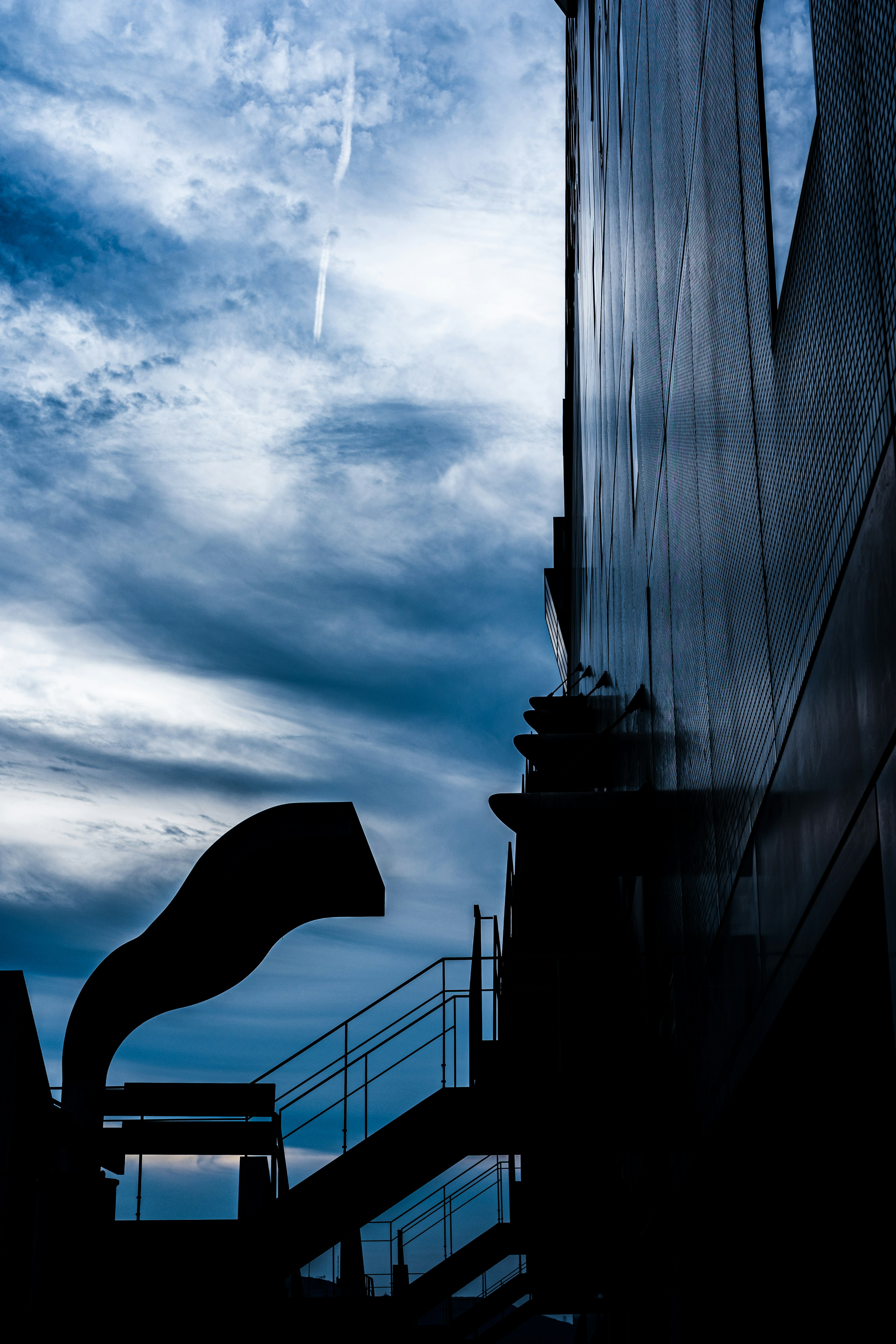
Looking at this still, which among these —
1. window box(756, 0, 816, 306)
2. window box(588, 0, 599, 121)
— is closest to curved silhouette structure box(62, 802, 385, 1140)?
window box(756, 0, 816, 306)

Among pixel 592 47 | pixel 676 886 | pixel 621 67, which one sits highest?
pixel 592 47

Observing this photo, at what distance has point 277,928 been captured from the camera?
665 inches

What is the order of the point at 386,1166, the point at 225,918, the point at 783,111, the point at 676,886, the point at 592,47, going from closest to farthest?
1. the point at 783,111
2. the point at 676,886
3. the point at 386,1166
4. the point at 225,918
5. the point at 592,47

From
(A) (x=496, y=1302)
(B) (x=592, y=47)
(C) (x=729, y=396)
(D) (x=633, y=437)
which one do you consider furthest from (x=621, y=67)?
(A) (x=496, y=1302)

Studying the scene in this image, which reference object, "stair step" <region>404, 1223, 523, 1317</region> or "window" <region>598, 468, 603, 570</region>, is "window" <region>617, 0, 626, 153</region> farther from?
"stair step" <region>404, 1223, 523, 1317</region>

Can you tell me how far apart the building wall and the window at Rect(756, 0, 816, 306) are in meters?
0.13

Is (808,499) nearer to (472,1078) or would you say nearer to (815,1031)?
(815,1031)

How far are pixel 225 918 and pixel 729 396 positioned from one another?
36.7ft

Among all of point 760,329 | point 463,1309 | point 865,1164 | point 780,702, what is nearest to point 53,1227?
point 865,1164

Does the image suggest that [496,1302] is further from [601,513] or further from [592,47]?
[592,47]

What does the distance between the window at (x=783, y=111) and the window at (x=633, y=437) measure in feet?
25.9

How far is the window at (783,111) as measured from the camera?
5195mm

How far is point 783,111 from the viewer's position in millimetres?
5645

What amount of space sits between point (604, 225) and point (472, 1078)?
521 inches
